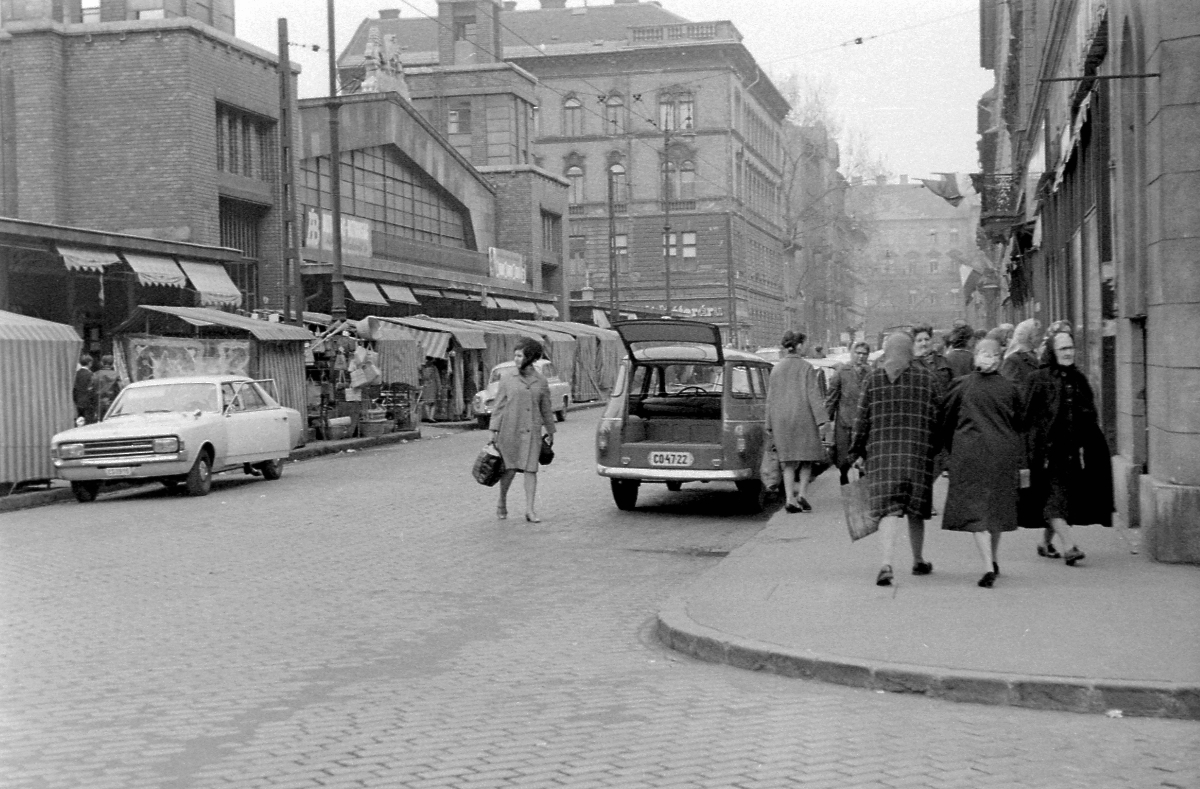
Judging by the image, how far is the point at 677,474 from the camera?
14688 millimetres

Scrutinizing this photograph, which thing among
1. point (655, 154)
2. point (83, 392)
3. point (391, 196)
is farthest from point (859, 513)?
point (655, 154)

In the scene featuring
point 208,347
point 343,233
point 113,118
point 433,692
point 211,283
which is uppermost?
point 113,118

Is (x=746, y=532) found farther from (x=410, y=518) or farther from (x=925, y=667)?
(x=925, y=667)

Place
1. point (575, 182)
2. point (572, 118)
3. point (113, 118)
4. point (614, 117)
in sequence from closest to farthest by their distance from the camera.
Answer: point (113, 118) < point (614, 117) < point (572, 118) < point (575, 182)

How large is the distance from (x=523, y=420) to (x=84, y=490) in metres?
6.53

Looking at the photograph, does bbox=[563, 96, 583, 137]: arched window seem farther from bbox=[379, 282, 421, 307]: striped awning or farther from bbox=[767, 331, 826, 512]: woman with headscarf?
bbox=[767, 331, 826, 512]: woman with headscarf

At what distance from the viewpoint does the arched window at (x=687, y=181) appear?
79375 millimetres

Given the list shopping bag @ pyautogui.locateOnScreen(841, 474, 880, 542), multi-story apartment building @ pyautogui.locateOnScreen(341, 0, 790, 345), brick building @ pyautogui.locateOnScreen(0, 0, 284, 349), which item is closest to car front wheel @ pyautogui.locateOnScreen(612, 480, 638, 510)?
shopping bag @ pyautogui.locateOnScreen(841, 474, 880, 542)

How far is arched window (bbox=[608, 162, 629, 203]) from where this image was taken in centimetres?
8069

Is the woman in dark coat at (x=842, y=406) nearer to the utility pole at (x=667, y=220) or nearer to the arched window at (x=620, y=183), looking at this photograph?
the utility pole at (x=667, y=220)

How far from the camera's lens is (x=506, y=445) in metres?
14.3

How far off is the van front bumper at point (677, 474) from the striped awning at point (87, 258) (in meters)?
11.9

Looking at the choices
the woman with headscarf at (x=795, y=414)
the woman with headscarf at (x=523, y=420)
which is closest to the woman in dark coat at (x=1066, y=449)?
the woman with headscarf at (x=795, y=414)

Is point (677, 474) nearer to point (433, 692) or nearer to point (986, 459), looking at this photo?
point (986, 459)
